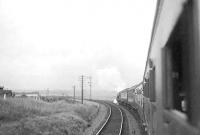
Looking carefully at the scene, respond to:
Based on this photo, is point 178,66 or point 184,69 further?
point 178,66

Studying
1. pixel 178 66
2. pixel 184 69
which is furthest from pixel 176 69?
pixel 184 69

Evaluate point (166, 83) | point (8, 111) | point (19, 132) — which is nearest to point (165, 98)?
point (166, 83)

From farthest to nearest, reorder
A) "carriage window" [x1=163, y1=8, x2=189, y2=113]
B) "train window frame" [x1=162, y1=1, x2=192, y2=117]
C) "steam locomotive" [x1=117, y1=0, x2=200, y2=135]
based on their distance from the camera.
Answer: "carriage window" [x1=163, y1=8, x2=189, y2=113]
"train window frame" [x1=162, y1=1, x2=192, y2=117]
"steam locomotive" [x1=117, y1=0, x2=200, y2=135]

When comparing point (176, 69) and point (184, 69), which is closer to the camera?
point (184, 69)

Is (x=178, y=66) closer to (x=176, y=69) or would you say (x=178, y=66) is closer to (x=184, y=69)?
(x=176, y=69)

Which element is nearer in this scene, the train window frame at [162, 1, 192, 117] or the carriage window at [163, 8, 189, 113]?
the train window frame at [162, 1, 192, 117]

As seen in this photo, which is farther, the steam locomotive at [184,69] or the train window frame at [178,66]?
the train window frame at [178,66]

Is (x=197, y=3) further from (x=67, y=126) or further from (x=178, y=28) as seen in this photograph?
(x=67, y=126)

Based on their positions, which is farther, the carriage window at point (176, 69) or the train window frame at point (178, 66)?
the carriage window at point (176, 69)

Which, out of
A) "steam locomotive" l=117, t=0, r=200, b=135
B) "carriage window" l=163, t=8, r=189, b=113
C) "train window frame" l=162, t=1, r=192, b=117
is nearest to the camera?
"steam locomotive" l=117, t=0, r=200, b=135

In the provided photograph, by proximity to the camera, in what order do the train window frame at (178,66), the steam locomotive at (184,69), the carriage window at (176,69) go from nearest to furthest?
the steam locomotive at (184,69) → the train window frame at (178,66) → the carriage window at (176,69)

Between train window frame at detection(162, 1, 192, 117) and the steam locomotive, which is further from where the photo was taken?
train window frame at detection(162, 1, 192, 117)

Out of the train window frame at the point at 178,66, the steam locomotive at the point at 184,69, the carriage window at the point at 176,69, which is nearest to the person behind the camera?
the steam locomotive at the point at 184,69

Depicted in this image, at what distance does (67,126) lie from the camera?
24.8 metres
